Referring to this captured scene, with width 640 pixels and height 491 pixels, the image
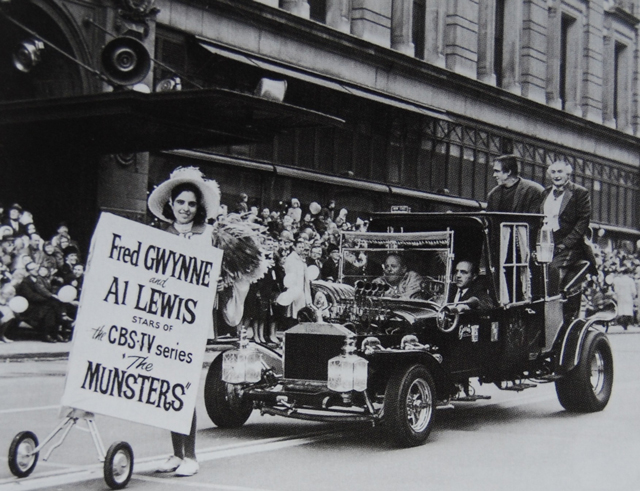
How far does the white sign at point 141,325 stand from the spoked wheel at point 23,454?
0.46 m

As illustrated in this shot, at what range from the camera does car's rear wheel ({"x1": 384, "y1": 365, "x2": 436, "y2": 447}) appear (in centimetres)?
862

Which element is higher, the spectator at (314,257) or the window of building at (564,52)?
the window of building at (564,52)

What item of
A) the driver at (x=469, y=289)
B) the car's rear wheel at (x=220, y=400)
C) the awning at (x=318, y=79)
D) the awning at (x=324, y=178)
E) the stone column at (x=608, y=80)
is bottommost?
the car's rear wheel at (x=220, y=400)

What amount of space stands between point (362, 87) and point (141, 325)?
20702mm

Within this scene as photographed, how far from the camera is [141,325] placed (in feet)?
23.4

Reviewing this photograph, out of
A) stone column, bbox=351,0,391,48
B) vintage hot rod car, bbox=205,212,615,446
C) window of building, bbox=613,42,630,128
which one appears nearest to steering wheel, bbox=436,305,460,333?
vintage hot rod car, bbox=205,212,615,446

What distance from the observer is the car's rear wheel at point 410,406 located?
8617 millimetres

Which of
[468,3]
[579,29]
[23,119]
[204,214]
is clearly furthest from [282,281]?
[579,29]

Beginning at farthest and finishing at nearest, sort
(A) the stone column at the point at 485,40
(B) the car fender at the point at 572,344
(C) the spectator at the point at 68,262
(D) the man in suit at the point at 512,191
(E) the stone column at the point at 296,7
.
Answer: (A) the stone column at the point at 485,40, (E) the stone column at the point at 296,7, (C) the spectator at the point at 68,262, (D) the man in suit at the point at 512,191, (B) the car fender at the point at 572,344

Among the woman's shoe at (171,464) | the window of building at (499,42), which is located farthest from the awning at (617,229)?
the woman's shoe at (171,464)

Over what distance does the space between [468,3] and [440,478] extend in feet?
90.0

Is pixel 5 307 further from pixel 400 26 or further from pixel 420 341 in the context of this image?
pixel 400 26

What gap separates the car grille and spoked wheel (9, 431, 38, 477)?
2702mm

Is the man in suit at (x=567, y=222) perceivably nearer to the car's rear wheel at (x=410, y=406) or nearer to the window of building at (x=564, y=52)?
the car's rear wheel at (x=410, y=406)
